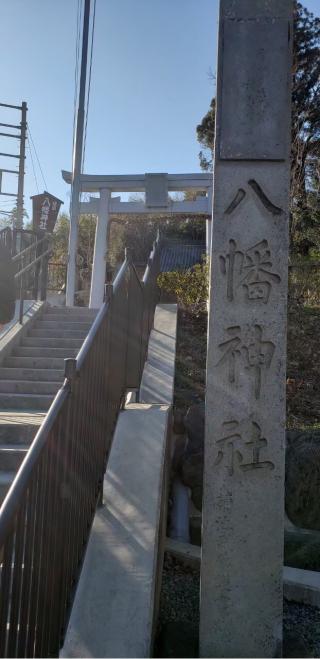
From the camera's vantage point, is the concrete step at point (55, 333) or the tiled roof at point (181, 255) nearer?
the concrete step at point (55, 333)

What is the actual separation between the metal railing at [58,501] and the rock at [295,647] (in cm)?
119

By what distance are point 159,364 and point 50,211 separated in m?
9.42

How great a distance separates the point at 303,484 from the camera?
489cm

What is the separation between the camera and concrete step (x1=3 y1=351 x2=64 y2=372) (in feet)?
19.3

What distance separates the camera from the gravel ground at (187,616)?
2967 mm

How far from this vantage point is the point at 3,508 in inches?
69.9

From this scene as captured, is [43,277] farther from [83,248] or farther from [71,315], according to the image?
[83,248]

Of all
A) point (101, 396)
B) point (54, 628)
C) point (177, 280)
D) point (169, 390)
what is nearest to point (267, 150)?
point (101, 396)

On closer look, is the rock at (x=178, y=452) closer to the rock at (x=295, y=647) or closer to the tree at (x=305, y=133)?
the rock at (x=295, y=647)

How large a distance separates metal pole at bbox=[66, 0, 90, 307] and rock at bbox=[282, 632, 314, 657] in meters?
8.53

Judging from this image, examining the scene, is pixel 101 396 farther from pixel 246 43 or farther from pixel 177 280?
pixel 177 280

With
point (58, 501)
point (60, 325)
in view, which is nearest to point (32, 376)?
point (60, 325)

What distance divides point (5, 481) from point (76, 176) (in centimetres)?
821

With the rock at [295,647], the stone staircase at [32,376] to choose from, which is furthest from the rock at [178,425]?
the rock at [295,647]
